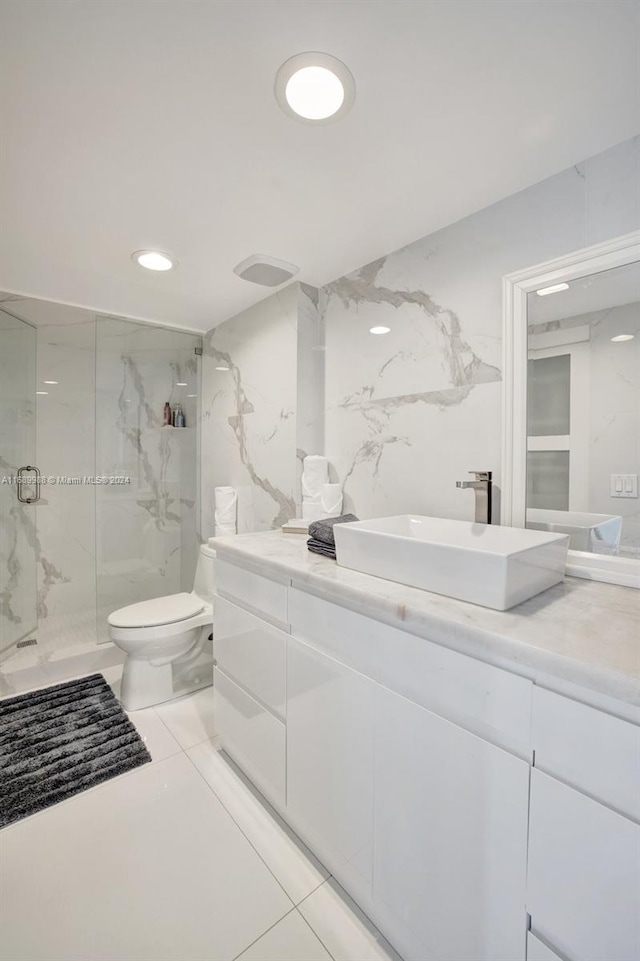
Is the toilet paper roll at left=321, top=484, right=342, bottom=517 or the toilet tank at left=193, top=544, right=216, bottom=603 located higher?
the toilet paper roll at left=321, top=484, right=342, bottom=517

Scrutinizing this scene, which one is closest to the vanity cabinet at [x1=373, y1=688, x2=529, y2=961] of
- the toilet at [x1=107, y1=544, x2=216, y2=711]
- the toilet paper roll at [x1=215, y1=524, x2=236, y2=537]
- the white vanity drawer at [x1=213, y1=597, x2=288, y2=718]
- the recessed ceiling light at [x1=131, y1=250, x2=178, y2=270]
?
the white vanity drawer at [x1=213, y1=597, x2=288, y2=718]

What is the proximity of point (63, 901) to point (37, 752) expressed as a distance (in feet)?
2.48

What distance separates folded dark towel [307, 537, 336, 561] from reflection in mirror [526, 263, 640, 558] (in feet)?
2.16

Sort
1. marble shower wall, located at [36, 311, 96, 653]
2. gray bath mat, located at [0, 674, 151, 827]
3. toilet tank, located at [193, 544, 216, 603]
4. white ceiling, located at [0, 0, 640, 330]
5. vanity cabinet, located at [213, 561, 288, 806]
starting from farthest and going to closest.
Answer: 1. marble shower wall, located at [36, 311, 96, 653]
2. toilet tank, located at [193, 544, 216, 603]
3. gray bath mat, located at [0, 674, 151, 827]
4. vanity cabinet, located at [213, 561, 288, 806]
5. white ceiling, located at [0, 0, 640, 330]

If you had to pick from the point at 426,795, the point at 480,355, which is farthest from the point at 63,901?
the point at 480,355

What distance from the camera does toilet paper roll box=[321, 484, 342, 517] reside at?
196cm

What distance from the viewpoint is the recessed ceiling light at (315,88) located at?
38.3 inches

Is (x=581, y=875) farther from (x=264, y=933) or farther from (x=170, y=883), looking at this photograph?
(x=170, y=883)

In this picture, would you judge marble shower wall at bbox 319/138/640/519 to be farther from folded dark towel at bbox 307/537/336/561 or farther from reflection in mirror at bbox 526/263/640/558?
folded dark towel at bbox 307/537/336/561

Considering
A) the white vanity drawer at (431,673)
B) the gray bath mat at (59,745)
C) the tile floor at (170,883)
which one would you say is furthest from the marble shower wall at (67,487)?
the white vanity drawer at (431,673)

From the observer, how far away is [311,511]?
2031 millimetres

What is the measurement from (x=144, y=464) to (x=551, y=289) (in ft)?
8.54

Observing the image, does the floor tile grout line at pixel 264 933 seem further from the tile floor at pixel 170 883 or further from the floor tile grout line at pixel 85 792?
the floor tile grout line at pixel 85 792

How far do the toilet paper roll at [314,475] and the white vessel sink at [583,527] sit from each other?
0.95 metres
